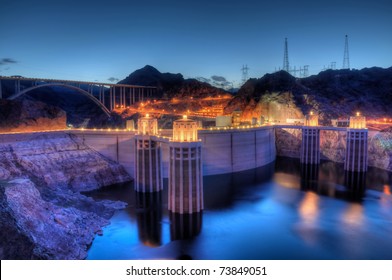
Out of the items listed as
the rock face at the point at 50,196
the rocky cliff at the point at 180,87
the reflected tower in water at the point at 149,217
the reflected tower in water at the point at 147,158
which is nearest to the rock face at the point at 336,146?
the rock face at the point at 50,196

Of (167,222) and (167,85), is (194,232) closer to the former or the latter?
(167,222)

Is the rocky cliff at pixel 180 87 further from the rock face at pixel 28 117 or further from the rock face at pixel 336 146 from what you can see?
the rock face at pixel 28 117

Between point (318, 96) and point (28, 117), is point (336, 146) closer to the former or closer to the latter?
point (318, 96)

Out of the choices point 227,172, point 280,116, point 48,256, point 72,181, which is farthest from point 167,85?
point 48,256

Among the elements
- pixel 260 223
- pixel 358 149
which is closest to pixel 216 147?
pixel 260 223

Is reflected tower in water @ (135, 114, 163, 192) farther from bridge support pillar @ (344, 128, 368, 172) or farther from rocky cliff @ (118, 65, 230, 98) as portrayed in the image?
rocky cliff @ (118, 65, 230, 98)

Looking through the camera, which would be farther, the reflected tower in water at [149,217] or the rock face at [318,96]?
the rock face at [318,96]
